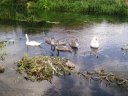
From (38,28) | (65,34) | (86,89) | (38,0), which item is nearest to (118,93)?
(86,89)

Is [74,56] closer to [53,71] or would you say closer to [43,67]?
[53,71]

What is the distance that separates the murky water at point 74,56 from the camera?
531 inches

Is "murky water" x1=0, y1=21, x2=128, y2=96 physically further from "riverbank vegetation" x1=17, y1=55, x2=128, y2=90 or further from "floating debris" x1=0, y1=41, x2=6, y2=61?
"riverbank vegetation" x1=17, y1=55, x2=128, y2=90

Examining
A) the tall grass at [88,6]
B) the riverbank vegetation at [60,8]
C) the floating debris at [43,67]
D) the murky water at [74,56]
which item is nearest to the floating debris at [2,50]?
the murky water at [74,56]

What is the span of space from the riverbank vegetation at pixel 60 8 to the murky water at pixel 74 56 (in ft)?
11.7

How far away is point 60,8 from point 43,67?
1687 cm

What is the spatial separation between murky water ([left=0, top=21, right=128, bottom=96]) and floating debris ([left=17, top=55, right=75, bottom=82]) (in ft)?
1.14

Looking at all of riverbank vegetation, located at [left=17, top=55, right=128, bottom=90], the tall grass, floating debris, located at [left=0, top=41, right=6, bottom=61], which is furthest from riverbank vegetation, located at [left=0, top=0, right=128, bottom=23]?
riverbank vegetation, located at [left=17, top=55, right=128, bottom=90]

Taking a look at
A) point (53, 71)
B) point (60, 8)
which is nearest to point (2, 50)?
point (53, 71)

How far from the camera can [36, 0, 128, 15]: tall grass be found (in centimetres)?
3014

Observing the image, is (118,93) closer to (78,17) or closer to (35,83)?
(35,83)

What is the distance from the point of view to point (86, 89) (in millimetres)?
13648

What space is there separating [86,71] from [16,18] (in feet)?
43.9

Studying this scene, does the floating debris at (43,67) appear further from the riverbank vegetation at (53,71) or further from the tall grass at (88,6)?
the tall grass at (88,6)
